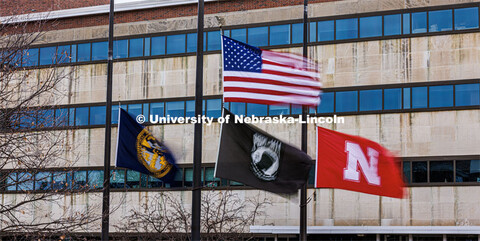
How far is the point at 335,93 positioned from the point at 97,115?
13.2 meters

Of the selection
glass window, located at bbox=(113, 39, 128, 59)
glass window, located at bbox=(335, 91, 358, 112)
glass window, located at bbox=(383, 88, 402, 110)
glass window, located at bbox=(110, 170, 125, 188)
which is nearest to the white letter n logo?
glass window, located at bbox=(383, 88, 402, 110)

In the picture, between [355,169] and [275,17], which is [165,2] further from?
[355,169]

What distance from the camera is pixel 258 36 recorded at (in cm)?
3644

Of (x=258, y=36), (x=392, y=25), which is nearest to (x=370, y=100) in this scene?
(x=392, y=25)

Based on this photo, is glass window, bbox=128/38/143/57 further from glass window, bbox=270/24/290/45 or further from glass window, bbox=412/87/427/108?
glass window, bbox=412/87/427/108

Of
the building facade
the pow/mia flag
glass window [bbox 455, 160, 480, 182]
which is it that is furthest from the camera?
the building facade

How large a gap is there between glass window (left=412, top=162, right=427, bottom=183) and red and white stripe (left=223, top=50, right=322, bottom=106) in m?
14.2

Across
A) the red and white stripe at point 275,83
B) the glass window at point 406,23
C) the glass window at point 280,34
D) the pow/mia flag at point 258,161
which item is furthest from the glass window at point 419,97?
the pow/mia flag at point 258,161

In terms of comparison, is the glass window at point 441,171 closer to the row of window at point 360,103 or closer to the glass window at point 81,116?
the row of window at point 360,103

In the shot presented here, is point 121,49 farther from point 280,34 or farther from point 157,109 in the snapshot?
point 280,34

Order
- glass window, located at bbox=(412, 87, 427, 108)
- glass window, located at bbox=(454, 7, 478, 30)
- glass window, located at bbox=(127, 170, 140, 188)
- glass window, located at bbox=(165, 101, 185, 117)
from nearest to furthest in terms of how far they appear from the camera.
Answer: glass window, located at bbox=(454, 7, 478, 30), glass window, located at bbox=(412, 87, 427, 108), glass window, located at bbox=(165, 101, 185, 117), glass window, located at bbox=(127, 170, 140, 188)

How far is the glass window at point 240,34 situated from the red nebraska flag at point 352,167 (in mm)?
18068

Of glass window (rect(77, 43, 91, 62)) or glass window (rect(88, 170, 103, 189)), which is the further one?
glass window (rect(77, 43, 91, 62))

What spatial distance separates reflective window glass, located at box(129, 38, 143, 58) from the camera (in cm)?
3888
